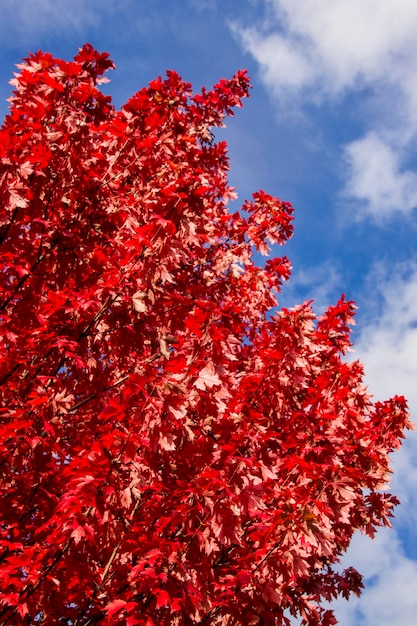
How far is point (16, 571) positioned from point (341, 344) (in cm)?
501

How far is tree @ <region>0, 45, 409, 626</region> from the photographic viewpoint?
3500 mm

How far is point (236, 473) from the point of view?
3.63 m

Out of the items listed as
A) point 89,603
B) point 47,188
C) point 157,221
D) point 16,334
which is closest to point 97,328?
point 16,334

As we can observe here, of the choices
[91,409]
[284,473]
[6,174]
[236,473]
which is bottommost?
[236,473]

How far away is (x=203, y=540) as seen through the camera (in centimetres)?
354

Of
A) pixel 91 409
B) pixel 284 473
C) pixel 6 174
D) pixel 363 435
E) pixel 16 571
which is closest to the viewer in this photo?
pixel 16 571

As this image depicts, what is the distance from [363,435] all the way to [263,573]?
281 cm

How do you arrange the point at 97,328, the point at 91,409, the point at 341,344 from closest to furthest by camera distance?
the point at 97,328, the point at 91,409, the point at 341,344

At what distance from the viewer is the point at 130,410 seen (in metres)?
3.84

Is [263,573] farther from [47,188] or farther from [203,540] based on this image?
[47,188]

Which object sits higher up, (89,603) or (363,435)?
(363,435)

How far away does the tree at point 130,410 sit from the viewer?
3500mm

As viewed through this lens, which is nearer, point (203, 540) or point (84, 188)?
point (203, 540)

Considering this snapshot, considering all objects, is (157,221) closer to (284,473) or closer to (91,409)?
(91,409)
